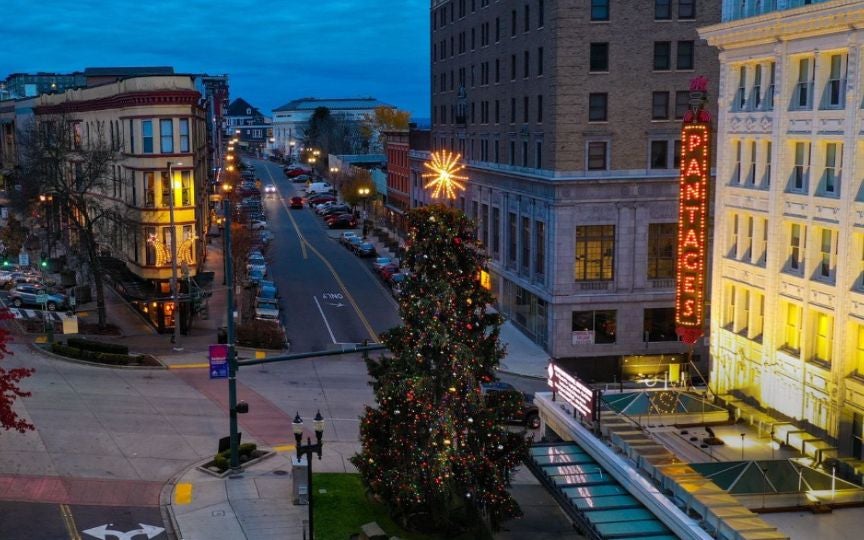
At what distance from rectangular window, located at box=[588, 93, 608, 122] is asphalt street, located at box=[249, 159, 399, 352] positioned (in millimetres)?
17661

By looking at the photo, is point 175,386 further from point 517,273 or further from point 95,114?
point 95,114

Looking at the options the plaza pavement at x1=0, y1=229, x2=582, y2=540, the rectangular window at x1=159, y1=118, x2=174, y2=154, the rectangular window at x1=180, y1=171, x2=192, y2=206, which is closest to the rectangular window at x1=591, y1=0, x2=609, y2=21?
the plaza pavement at x1=0, y1=229, x2=582, y2=540

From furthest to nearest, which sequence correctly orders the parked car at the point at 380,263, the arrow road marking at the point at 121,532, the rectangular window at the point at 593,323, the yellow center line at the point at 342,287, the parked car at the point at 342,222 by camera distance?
1. the parked car at the point at 342,222
2. the parked car at the point at 380,263
3. the yellow center line at the point at 342,287
4. the rectangular window at the point at 593,323
5. the arrow road marking at the point at 121,532

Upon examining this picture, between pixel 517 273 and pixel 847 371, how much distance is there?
113 feet

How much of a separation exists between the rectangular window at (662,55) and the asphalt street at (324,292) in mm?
21981

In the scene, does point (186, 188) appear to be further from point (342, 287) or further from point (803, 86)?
point (803, 86)

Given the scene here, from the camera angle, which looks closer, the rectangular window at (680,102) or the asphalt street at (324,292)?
the rectangular window at (680,102)

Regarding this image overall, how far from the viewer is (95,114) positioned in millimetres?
65438

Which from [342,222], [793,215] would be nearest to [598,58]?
[793,215]

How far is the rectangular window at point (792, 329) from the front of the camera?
27.2 metres

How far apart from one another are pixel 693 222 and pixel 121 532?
20.3 metres

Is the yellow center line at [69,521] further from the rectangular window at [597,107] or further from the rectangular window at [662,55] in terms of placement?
the rectangular window at [662,55]

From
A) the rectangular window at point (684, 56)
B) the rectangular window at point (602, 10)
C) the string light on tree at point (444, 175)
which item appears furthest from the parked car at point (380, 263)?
the rectangular window at point (684, 56)

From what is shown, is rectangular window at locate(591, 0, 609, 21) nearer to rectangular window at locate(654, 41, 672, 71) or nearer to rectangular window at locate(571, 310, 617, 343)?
rectangular window at locate(654, 41, 672, 71)
